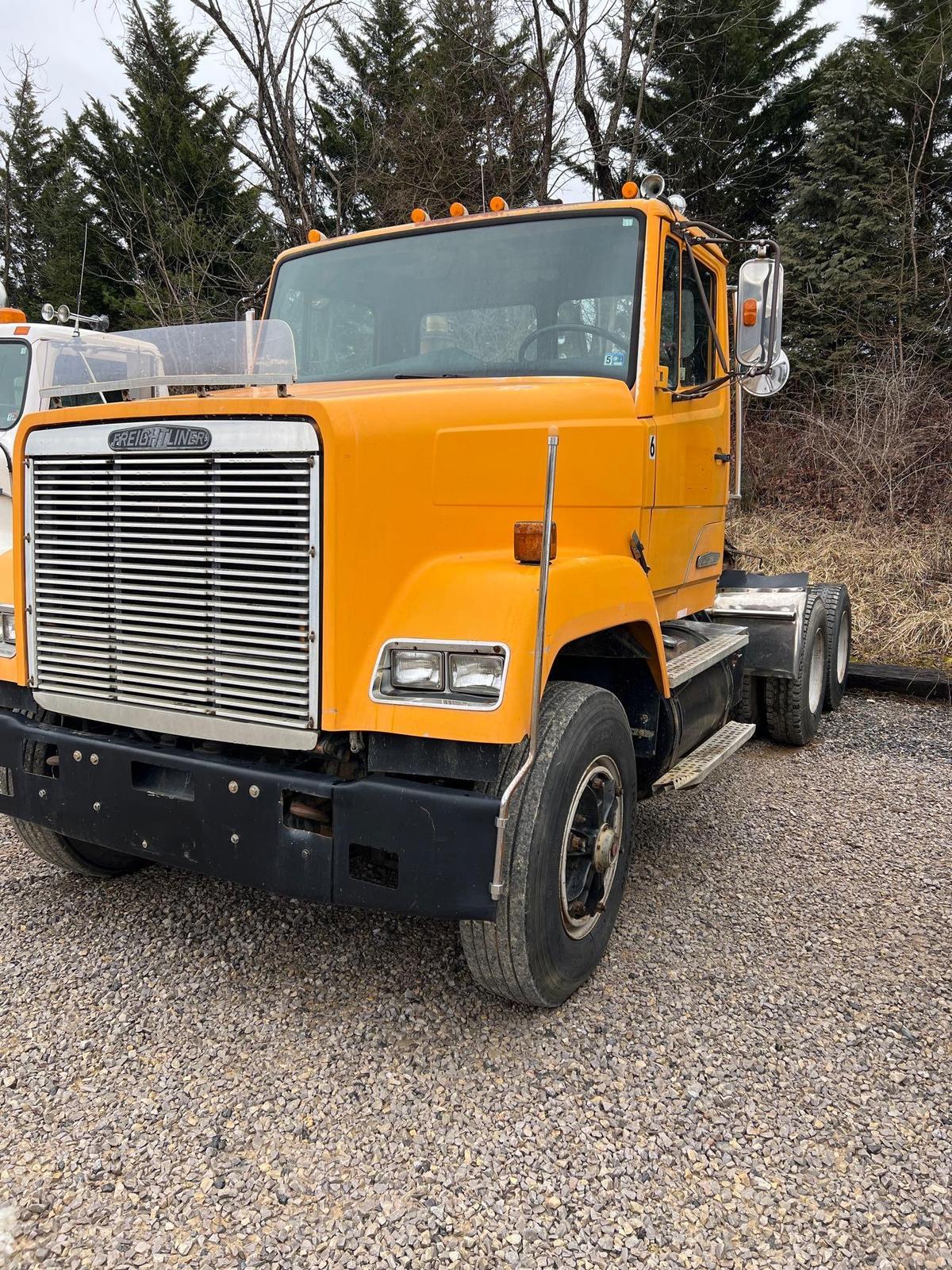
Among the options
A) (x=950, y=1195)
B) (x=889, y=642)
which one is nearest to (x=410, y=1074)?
(x=950, y=1195)

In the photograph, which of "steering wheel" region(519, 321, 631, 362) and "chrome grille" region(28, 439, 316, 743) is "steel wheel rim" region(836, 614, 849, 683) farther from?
"chrome grille" region(28, 439, 316, 743)

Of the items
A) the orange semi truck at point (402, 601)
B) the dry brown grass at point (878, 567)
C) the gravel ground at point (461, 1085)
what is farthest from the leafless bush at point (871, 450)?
the orange semi truck at point (402, 601)

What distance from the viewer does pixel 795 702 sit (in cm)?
593

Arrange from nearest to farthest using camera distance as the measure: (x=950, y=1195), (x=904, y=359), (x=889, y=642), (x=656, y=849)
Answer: (x=950, y=1195) < (x=656, y=849) < (x=889, y=642) < (x=904, y=359)

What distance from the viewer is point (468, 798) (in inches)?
95.2

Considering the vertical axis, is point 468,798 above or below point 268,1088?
above

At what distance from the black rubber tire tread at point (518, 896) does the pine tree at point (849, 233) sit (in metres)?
13.2

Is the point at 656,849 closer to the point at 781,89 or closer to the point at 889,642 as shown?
A: the point at 889,642

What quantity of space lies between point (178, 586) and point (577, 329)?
72.5 inches

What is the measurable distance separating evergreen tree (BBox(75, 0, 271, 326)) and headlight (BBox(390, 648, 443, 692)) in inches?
520

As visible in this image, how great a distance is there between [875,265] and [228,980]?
14844 mm

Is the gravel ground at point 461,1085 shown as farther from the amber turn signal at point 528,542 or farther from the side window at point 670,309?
the side window at point 670,309

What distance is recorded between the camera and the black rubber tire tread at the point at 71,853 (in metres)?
3.55

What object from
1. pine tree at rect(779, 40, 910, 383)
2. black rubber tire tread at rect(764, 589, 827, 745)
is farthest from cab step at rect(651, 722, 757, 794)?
pine tree at rect(779, 40, 910, 383)
